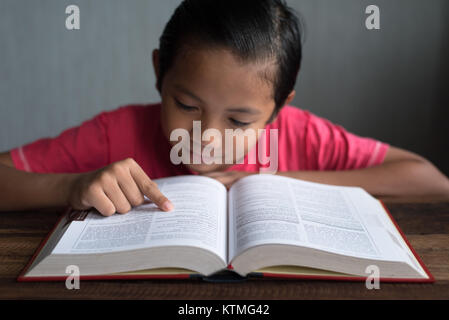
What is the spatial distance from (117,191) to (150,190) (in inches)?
1.9

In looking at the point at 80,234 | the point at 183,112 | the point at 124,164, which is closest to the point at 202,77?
the point at 183,112

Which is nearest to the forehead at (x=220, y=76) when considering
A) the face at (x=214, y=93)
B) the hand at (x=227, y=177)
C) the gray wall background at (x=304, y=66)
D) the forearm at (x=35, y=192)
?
the face at (x=214, y=93)

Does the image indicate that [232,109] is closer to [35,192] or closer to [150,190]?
[150,190]

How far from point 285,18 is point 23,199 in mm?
613

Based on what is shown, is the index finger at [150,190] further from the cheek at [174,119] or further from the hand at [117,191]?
the cheek at [174,119]

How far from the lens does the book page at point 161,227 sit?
53 centimetres

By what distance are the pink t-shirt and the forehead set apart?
0.30 metres

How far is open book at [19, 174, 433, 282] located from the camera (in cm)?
52

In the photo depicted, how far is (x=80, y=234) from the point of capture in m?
0.57

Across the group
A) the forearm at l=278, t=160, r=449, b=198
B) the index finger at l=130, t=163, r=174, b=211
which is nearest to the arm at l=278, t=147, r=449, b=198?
the forearm at l=278, t=160, r=449, b=198

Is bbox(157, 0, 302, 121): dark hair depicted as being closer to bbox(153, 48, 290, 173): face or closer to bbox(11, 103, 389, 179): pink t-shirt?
bbox(153, 48, 290, 173): face

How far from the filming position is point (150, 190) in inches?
25.5

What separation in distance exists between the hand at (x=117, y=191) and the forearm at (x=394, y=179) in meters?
0.37
